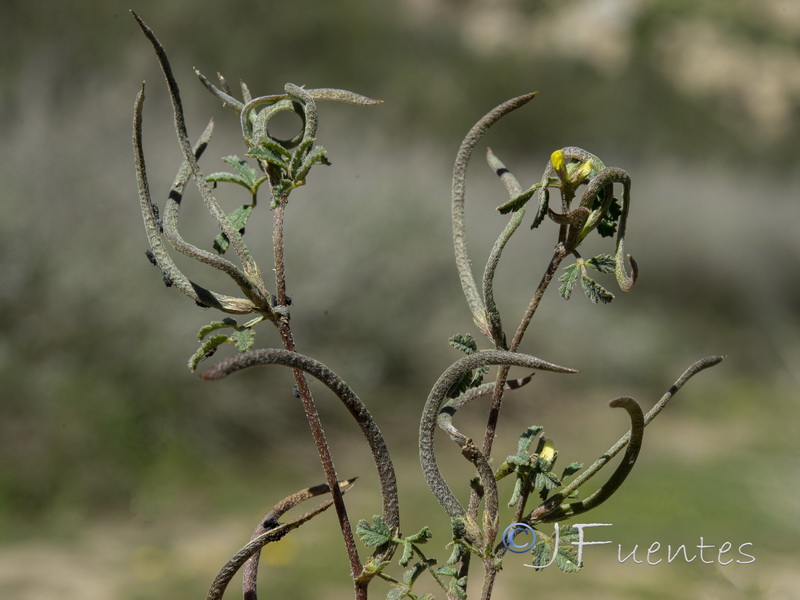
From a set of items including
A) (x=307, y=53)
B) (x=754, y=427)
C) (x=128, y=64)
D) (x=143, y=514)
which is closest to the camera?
(x=143, y=514)

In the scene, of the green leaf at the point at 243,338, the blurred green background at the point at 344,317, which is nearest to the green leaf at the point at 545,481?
the green leaf at the point at 243,338

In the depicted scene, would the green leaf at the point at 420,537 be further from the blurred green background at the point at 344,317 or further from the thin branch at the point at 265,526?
the blurred green background at the point at 344,317

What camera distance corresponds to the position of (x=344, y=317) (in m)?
3.44

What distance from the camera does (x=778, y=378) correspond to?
4.76 meters

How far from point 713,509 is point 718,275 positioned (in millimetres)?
3018

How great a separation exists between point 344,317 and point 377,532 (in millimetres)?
3141

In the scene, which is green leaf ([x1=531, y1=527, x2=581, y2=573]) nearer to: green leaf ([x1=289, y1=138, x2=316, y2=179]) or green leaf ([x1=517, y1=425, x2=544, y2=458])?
green leaf ([x1=517, y1=425, x2=544, y2=458])

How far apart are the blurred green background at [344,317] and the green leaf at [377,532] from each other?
65 centimetres

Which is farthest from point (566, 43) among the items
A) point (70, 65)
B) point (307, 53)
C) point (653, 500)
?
point (653, 500)

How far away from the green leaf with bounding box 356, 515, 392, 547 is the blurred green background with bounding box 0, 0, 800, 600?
65cm

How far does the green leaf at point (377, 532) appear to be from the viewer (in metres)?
0.30

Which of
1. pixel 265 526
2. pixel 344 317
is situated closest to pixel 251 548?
pixel 265 526

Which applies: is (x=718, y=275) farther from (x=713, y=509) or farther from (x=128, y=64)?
(x=128, y=64)

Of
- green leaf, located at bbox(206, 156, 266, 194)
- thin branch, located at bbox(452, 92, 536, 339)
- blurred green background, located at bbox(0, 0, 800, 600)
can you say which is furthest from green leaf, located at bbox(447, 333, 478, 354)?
blurred green background, located at bbox(0, 0, 800, 600)
